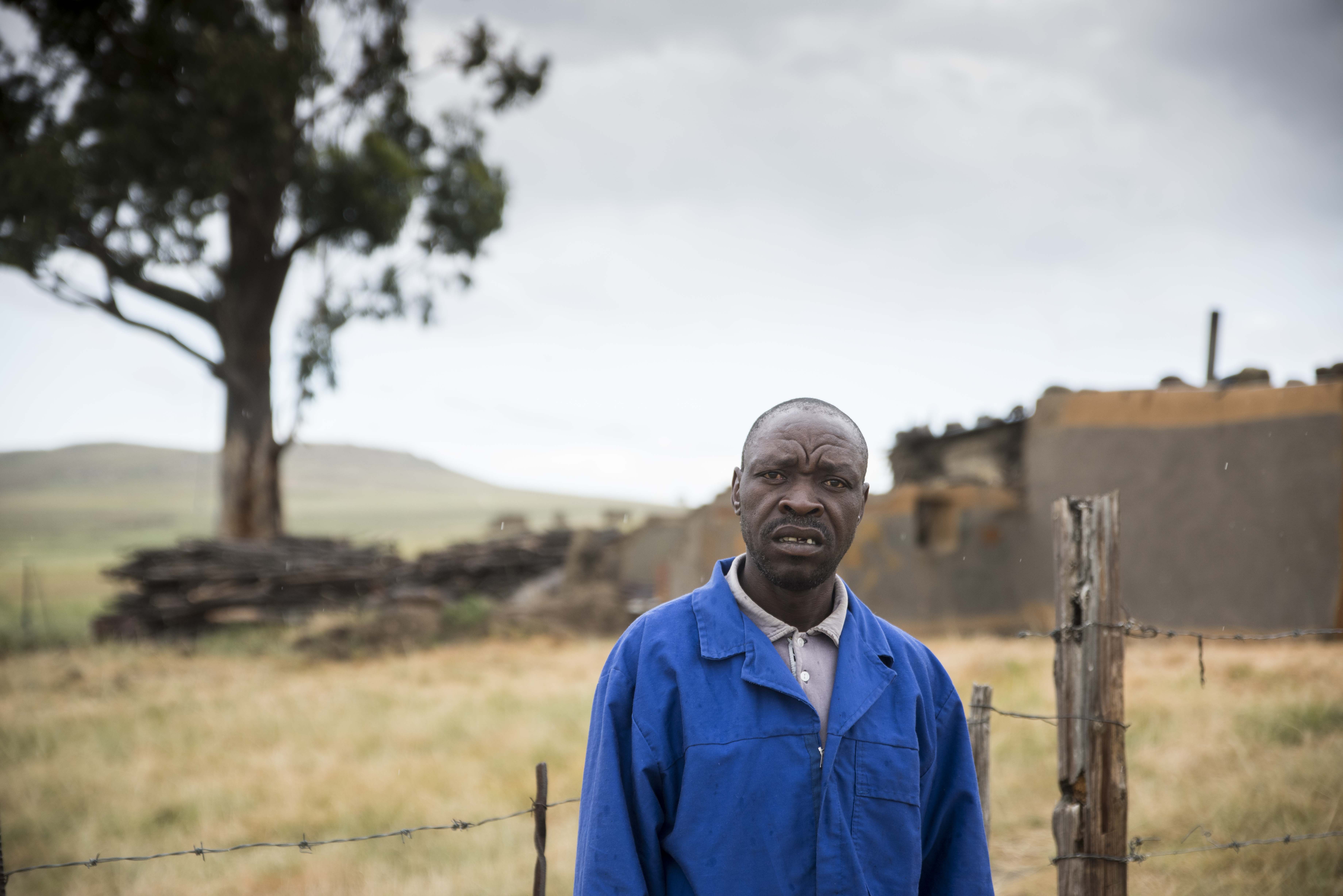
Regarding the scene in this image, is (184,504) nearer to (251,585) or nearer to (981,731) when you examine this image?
(251,585)

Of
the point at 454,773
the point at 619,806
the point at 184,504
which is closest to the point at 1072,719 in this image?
the point at 619,806

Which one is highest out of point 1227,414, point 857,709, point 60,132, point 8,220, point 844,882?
point 60,132

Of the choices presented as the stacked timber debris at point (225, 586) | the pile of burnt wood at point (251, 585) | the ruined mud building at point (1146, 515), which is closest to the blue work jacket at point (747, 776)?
the ruined mud building at point (1146, 515)

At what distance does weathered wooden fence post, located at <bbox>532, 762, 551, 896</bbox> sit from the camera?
2.83 m

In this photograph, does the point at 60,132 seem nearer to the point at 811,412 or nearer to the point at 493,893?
the point at 493,893

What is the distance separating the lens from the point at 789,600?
2070mm

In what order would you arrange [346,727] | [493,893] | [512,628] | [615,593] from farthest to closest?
[615,593] < [512,628] < [346,727] < [493,893]

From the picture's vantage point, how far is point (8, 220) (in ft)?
52.2

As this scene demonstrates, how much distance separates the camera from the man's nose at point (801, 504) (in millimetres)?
1992

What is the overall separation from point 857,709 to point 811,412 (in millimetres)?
635

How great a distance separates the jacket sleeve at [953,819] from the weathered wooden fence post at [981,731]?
115 centimetres

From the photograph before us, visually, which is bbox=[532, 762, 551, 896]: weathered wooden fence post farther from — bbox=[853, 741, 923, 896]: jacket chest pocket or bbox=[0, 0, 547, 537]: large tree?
bbox=[0, 0, 547, 537]: large tree

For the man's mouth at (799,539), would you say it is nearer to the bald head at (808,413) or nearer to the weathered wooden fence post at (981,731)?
the bald head at (808,413)

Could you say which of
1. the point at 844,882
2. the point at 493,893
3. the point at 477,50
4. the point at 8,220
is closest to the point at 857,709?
the point at 844,882
